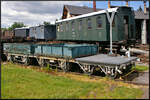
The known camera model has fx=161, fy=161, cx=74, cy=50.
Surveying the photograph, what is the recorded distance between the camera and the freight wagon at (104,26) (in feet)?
50.0

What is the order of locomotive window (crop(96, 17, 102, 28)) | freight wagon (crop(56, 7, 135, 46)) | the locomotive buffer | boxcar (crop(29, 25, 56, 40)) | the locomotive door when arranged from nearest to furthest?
the locomotive buffer → freight wagon (crop(56, 7, 135, 46)) → locomotive window (crop(96, 17, 102, 28)) → the locomotive door → boxcar (crop(29, 25, 56, 40))

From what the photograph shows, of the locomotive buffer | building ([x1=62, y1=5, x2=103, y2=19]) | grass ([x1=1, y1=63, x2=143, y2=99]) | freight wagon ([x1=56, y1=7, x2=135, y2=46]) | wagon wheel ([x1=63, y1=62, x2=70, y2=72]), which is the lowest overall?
grass ([x1=1, y1=63, x2=143, y2=99])

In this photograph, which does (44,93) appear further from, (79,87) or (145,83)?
(145,83)

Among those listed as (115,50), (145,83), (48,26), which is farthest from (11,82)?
(48,26)

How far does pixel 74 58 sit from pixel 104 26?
19.7 feet

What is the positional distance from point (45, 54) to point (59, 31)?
1207 cm

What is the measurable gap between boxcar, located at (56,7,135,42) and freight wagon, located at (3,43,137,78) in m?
3.37

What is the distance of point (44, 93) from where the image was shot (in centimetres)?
673

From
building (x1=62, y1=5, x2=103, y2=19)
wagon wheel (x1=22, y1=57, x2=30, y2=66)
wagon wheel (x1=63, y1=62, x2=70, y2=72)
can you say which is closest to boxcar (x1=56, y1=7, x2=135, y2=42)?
wagon wheel (x1=63, y1=62, x2=70, y2=72)

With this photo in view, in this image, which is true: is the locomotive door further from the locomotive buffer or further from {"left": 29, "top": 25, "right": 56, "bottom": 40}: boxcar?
{"left": 29, "top": 25, "right": 56, "bottom": 40}: boxcar

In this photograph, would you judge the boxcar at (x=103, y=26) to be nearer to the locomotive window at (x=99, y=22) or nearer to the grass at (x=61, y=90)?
the locomotive window at (x=99, y=22)

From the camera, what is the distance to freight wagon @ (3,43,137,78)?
9102mm

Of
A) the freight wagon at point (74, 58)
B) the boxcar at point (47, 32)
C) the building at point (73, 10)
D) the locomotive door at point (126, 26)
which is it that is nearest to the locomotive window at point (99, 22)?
the locomotive door at point (126, 26)

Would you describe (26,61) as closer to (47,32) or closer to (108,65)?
(108,65)
